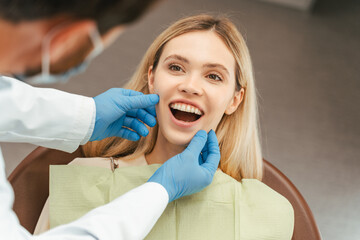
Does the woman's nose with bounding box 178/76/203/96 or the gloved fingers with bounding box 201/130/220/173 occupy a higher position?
the woman's nose with bounding box 178/76/203/96

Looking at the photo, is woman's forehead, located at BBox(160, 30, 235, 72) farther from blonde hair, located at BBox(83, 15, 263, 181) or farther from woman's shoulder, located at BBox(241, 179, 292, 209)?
woman's shoulder, located at BBox(241, 179, 292, 209)

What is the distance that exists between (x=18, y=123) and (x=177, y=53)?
1.78ft

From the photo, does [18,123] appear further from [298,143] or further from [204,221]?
[298,143]

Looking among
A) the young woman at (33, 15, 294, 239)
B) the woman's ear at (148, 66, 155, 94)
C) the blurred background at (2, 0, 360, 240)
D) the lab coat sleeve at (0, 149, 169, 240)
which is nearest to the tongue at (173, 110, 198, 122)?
the young woman at (33, 15, 294, 239)

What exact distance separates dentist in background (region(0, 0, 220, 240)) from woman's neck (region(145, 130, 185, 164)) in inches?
3.0

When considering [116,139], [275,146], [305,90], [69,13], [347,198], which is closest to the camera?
[69,13]

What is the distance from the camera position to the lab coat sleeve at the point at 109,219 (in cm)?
87

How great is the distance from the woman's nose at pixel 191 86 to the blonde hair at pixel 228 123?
181mm

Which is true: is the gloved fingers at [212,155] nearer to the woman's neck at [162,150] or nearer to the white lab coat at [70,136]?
the woman's neck at [162,150]

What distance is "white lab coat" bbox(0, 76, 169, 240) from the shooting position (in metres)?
0.93

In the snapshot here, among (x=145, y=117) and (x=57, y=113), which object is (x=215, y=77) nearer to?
(x=145, y=117)

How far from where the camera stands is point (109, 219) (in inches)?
37.7

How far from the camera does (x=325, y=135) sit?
2529mm

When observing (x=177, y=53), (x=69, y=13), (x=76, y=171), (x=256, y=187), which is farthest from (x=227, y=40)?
(x=69, y=13)
